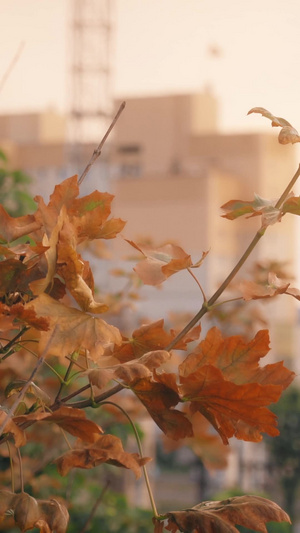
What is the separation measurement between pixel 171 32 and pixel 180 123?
4082mm

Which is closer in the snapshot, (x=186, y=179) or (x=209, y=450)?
(x=209, y=450)

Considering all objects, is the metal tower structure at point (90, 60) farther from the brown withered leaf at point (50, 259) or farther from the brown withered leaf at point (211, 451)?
the brown withered leaf at point (50, 259)

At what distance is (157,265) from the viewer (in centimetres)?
46

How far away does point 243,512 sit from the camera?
0.43 metres

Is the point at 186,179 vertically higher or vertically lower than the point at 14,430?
lower

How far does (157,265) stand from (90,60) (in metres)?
23.3

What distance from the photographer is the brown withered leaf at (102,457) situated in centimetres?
42

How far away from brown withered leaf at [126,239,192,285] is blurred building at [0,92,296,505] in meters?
22.3

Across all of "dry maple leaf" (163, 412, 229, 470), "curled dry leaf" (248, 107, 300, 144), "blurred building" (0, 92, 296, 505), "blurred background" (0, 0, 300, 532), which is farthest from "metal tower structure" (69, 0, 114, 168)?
"curled dry leaf" (248, 107, 300, 144)

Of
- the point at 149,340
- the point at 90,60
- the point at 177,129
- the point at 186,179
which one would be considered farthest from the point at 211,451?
the point at 177,129

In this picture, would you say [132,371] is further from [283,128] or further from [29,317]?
[283,128]

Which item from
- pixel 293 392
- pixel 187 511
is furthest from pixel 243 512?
pixel 293 392

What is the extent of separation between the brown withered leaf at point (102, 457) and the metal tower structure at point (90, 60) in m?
22.7

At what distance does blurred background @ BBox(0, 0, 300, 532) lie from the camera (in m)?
21.5
